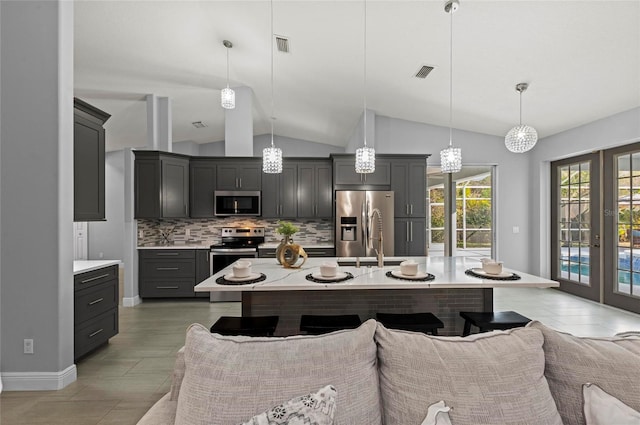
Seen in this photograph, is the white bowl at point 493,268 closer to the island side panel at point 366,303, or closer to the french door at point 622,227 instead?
the island side panel at point 366,303

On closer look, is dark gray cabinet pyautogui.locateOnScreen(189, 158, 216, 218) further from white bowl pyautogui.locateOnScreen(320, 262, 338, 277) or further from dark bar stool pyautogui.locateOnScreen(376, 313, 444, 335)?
dark bar stool pyautogui.locateOnScreen(376, 313, 444, 335)

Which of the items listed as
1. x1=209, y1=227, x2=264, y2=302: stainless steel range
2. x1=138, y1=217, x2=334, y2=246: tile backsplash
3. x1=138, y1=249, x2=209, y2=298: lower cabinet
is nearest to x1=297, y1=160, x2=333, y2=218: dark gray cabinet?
x1=138, y1=217, x2=334, y2=246: tile backsplash

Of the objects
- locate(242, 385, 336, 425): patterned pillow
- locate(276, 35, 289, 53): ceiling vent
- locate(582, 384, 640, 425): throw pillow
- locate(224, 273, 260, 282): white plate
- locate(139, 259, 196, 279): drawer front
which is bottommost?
locate(139, 259, 196, 279): drawer front

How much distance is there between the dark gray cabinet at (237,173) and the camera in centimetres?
536

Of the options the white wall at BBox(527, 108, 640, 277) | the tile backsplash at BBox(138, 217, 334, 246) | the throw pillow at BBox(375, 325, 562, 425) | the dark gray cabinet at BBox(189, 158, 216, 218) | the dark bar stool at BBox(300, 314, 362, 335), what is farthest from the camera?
the tile backsplash at BBox(138, 217, 334, 246)

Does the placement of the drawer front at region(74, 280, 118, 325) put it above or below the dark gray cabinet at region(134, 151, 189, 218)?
below

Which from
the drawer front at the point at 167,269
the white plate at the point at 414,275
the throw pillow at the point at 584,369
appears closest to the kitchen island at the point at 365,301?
the white plate at the point at 414,275

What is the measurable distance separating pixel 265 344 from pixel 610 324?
457cm

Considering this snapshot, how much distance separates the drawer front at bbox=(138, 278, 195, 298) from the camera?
4.88 m

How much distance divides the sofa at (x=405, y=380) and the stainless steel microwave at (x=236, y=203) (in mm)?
4343

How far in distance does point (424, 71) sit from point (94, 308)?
14.3ft

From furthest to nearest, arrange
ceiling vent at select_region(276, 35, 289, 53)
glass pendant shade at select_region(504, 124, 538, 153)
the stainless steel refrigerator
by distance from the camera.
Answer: the stainless steel refrigerator
ceiling vent at select_region(276, 35, 289, 53)
glass pendant shade at select_region(504, 124, 538, 153)

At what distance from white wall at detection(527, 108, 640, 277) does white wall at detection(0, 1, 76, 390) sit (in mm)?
6051

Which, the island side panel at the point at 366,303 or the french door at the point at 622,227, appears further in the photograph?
the french door at the point at 622,227
